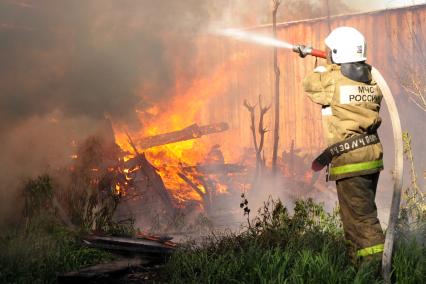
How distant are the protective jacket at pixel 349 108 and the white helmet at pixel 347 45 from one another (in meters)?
0.06

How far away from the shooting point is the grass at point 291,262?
3.94 meters

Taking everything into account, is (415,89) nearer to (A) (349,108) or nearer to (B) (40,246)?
(A) (349,108)

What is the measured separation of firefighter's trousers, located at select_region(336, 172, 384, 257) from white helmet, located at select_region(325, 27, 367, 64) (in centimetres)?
98

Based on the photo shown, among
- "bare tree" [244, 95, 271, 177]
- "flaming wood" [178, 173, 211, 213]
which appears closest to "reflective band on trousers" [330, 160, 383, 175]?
"flaming wood" [178, 173, 211, 213]

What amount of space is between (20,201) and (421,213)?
5357mm

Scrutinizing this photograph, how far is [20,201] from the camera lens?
7.40 m

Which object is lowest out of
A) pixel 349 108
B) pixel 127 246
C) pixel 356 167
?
pixel 127 246

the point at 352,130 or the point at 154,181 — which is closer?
the point at 352,130

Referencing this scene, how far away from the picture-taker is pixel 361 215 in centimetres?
421

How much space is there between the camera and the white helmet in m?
4.23

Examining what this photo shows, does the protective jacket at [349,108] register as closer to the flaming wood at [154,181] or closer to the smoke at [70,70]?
the smoke at [70,70]

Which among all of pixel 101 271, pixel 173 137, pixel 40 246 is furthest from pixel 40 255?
pixel 173 137

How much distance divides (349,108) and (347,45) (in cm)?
51

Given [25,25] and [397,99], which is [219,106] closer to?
[397,99]
